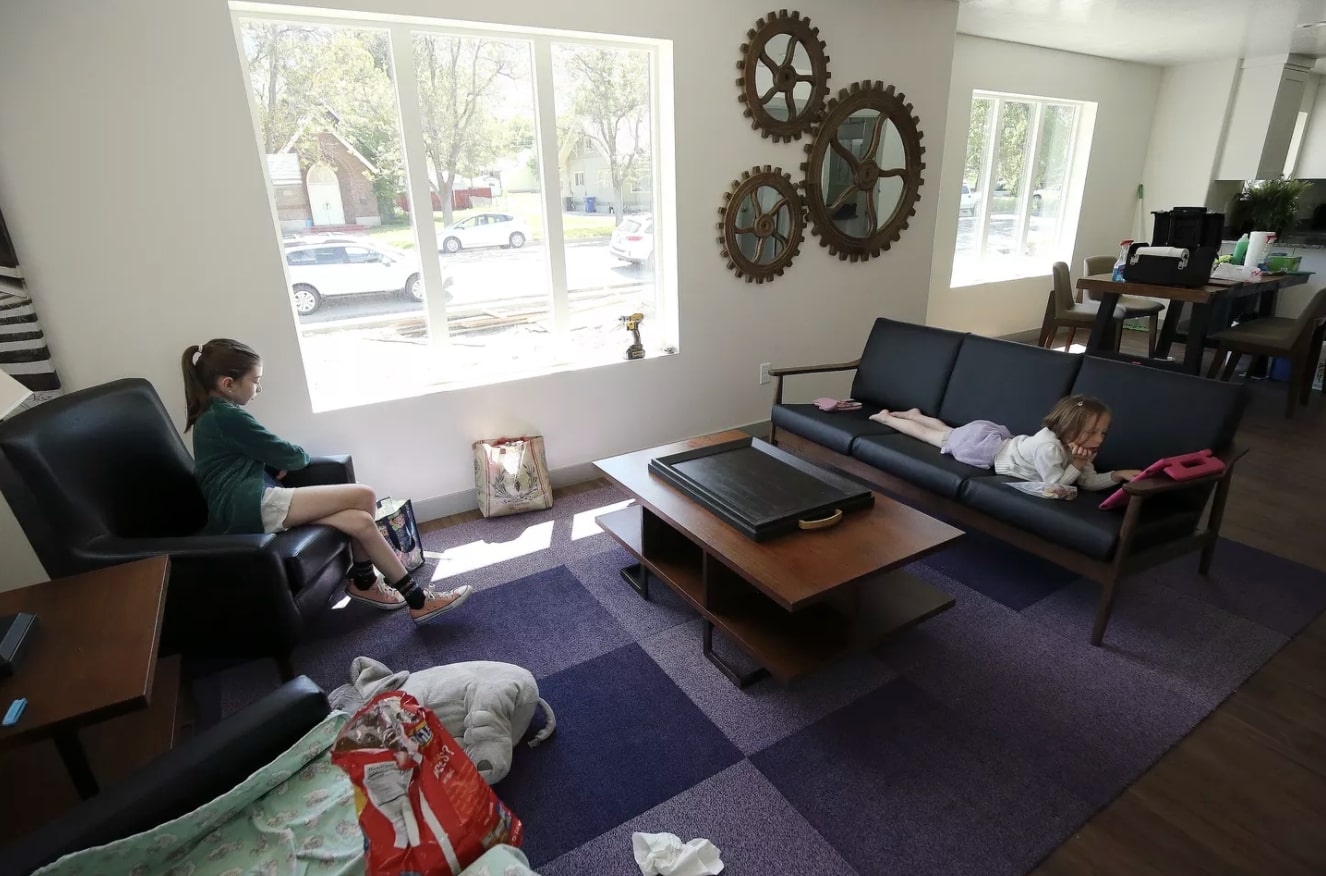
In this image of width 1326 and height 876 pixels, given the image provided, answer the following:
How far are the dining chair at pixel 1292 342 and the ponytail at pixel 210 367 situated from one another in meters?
5.66

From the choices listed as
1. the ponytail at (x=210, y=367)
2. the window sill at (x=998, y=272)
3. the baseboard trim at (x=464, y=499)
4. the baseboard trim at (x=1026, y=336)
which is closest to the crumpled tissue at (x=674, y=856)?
the baseboard trim at (x=464, y=499)

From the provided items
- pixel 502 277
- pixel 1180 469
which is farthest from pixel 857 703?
pixel 502 277

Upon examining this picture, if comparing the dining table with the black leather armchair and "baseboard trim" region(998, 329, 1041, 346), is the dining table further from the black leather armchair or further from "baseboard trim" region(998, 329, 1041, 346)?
the black leather armchair

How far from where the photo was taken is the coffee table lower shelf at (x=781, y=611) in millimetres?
1933

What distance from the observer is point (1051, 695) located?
201 centimetres

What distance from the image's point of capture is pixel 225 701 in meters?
2.06

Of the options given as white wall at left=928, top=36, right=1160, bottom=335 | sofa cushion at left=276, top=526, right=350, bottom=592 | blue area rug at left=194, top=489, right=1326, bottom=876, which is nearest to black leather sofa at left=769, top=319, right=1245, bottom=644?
blue area rug at left=194, top=489, right=1326, bottom=876

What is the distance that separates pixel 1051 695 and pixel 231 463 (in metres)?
2.73

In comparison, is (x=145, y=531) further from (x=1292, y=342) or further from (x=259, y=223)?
(x=1292, y=342)

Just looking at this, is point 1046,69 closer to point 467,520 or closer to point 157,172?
point 467,520

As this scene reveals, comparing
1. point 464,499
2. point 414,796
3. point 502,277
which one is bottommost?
point 464,499

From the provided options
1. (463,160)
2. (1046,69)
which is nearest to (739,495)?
(463,160)

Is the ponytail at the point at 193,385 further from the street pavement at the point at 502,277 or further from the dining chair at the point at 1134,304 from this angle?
the dining chair at the point at 1134,304

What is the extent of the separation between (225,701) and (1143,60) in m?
8.10
